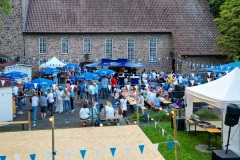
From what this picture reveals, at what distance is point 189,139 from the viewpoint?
52.2 feet

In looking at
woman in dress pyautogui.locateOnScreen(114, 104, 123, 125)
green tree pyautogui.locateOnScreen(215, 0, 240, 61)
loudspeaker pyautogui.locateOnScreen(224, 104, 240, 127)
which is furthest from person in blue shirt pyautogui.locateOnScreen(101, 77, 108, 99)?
green tree pyautogui.locateOnScreen(215, 0, 240, 61)

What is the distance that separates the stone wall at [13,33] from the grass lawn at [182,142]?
22.6 metres

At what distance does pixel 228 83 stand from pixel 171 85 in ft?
38.4

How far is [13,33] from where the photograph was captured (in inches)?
1423

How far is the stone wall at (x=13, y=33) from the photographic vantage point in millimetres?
35969

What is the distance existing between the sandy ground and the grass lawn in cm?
41

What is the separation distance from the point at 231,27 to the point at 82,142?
79.0 ft

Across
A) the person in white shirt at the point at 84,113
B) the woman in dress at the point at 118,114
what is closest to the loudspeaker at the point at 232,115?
the woman in dress at the point at 118,114

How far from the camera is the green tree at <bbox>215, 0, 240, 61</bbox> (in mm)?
33656

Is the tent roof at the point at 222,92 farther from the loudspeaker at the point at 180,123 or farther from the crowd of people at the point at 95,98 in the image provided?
the crowd of people at the point at 95,98

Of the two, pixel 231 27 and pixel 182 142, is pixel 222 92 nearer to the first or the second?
pixel 182 142

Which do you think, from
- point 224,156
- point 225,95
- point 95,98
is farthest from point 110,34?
point 224,156

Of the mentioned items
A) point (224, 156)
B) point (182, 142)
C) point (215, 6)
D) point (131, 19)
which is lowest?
point (182, 142)

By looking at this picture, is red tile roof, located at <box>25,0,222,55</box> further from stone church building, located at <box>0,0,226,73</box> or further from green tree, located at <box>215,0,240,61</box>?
green tree, located at <box>215,0,240,61</box>
